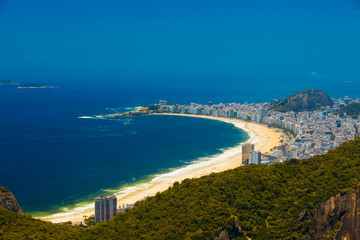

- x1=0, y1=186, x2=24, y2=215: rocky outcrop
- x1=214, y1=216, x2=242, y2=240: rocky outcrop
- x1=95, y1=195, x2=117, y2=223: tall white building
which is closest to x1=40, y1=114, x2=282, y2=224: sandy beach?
x1=95, y1=195, x2=117, y2=223: tall white building

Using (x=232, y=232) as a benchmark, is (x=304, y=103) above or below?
above

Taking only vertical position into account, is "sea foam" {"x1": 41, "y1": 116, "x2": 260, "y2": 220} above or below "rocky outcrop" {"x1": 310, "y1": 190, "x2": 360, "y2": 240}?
below

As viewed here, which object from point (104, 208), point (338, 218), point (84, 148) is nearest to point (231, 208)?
point (338, 218)

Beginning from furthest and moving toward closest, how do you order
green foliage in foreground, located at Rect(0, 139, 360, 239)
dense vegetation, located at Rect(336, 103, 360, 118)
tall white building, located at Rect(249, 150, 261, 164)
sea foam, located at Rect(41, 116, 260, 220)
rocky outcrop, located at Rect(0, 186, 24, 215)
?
1. dense vegetation, located at Rect(336, 103, 360, 118)
2. tall white building, located at Rect(249, 150, 261, 164)
3. sea foam, located at Rect(41, 116, 260, 220)
4. rocky outcrop, located at Rect(0, 186, 24, 215)
5. green foliage in foreground, located at Rect(0, 139, 360, 239)

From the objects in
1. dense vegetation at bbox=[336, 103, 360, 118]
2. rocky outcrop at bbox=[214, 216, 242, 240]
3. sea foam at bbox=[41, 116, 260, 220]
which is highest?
dense vegetation at bbox=[336, 103, 360, 118]

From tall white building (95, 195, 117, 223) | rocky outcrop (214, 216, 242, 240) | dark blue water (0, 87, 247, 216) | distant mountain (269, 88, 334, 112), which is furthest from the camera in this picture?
distant mountain (269, 88, 334, 112)

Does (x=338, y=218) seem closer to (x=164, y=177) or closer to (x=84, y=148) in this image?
(x=164, y=177)

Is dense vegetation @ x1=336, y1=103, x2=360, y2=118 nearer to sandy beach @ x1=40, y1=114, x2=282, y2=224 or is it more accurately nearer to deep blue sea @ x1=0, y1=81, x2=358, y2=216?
sandy beach @ x1=40, y1=114, x2=282, y2=224
